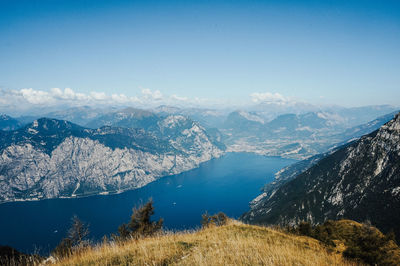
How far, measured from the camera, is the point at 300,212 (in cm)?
14600

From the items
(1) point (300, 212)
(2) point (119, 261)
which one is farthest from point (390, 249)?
(1) point (300, 212)

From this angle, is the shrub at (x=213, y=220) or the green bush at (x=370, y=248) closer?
the green bush at (x=370, y=248)

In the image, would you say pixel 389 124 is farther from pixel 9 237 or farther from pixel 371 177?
pixel 9 237

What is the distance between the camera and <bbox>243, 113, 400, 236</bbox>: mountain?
106688 millimetres

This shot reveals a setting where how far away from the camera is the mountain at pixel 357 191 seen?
10669 cm

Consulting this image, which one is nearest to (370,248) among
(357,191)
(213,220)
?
(213,220)

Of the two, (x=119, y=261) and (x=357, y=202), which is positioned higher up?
(x=119, y=261)

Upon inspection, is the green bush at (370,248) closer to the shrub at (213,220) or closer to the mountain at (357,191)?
the shrub at (213,220)

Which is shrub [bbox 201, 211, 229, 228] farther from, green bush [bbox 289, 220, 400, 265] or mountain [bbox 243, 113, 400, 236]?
mountain [bbox 243, 113, 400, 236]

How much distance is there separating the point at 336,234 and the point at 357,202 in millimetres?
140259

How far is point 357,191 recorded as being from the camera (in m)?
130

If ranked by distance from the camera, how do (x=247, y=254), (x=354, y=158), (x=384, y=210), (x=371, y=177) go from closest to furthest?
(x=247, y=254) → (x=384, y=210) → (x=371, y=177) → (x=354, y=158)

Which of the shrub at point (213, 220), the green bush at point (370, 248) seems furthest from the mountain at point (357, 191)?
the green bush at point (370, 248)

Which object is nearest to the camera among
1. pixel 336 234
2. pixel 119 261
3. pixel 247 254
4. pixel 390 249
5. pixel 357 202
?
pixel 247 254
